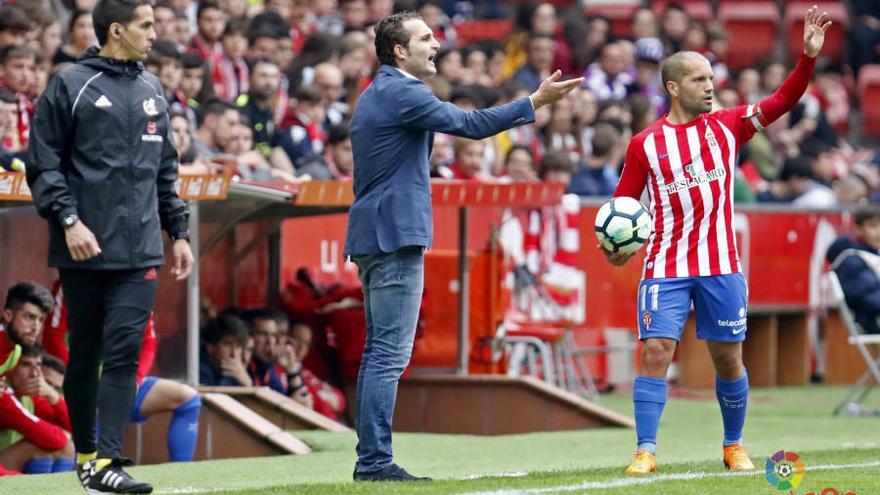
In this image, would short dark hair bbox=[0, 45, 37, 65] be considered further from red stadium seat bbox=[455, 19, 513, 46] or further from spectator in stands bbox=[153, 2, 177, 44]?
red stadium seat bbox=[455, 19, 513, 46]

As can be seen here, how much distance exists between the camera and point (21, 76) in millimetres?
11273

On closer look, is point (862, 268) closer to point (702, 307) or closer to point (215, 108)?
point (215, 108)

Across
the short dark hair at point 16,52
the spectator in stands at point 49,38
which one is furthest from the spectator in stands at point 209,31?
the short dark hair at point 16,52

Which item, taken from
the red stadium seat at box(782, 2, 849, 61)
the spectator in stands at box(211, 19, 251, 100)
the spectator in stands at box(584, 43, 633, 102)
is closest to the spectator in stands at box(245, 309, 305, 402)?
the spectator in stands at box(211, 19, 251, 100)

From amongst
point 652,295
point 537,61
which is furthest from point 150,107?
point 537,61

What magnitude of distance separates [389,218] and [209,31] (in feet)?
24.4

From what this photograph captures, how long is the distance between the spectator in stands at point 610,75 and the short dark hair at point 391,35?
11.3m

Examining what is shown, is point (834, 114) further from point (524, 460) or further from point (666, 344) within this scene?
point (666, 344)

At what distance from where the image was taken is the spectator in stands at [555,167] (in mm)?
15234

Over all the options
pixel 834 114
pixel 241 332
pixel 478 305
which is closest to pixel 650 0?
pixel 834 114

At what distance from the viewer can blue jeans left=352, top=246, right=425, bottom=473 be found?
24.4 ft

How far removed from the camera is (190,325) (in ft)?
36.3

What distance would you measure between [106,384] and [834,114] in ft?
52.8

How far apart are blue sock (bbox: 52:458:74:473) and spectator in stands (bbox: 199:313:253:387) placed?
6.29 ft
